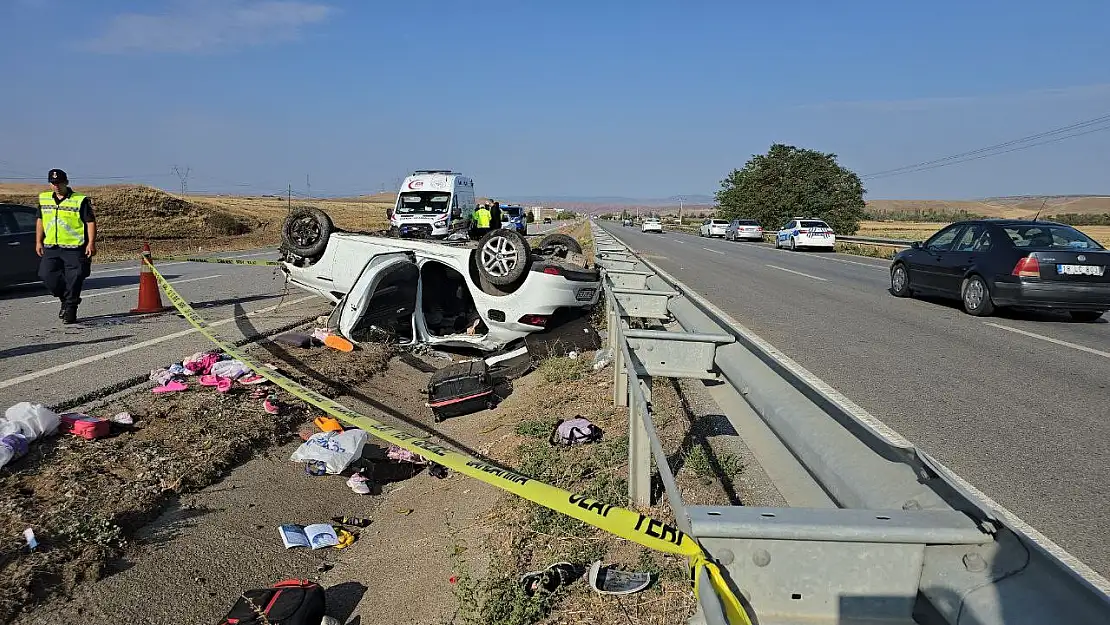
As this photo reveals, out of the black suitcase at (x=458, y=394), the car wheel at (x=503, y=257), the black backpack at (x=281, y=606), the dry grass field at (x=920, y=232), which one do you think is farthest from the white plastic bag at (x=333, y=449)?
the dry grass field at (x=920, y=232)

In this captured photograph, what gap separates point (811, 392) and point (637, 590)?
3.40 ft

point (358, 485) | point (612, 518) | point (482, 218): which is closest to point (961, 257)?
point (358, 485)

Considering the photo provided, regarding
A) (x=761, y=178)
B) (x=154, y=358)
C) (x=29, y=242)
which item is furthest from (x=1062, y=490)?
(x=761, y=178)

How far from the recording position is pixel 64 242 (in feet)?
30.8

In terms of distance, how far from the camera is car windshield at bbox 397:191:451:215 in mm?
22119

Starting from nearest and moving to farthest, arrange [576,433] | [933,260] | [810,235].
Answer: [576,433], [933,260], [810,235]

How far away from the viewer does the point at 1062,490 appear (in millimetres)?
4195

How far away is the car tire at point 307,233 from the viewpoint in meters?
8.67

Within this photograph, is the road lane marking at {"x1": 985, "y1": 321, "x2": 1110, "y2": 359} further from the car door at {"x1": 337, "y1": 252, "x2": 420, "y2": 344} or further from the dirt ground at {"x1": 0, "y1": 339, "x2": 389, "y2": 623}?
the dirt ground at {"x1": 0, "y1": 339, "x2": 389, "y2": 623}

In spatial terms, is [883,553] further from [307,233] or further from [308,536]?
[307,233]

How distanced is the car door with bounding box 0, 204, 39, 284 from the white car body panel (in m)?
6.70

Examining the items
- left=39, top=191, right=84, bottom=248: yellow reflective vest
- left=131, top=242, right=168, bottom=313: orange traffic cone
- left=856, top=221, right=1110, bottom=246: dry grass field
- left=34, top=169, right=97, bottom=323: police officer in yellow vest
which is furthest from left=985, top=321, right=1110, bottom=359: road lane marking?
left=856, top=221, right=1110, bottom=246: dry grass field

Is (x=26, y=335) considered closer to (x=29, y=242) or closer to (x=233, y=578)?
(x=29, y=242)

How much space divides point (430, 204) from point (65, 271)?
1332cm
